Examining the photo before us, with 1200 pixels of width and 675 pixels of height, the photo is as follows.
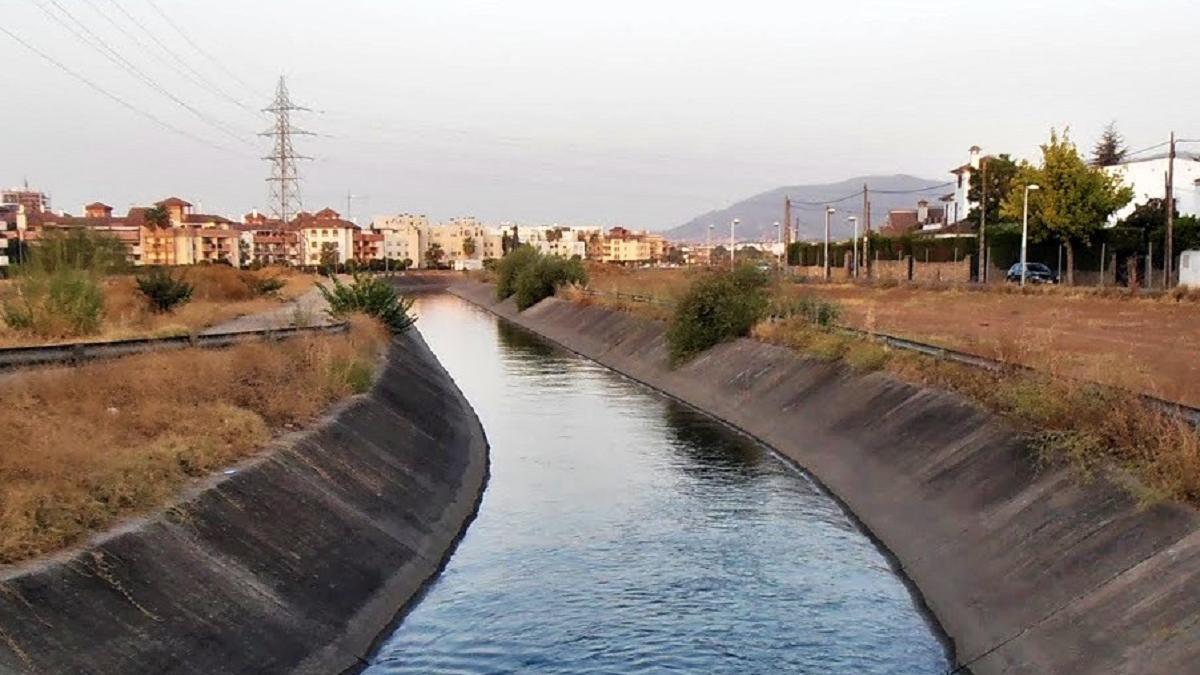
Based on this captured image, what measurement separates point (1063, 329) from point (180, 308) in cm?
3247

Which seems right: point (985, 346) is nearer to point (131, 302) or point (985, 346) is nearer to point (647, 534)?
point (647, 534)

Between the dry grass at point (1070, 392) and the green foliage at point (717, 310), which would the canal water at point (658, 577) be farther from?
the green foliage at point (717, 310)

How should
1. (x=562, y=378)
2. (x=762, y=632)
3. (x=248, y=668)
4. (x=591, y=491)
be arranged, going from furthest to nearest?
(x=562, y=378)
(x=591, y=491)
(x=762, y=632)
(x=248, y=668)

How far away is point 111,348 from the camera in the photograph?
2339 cm

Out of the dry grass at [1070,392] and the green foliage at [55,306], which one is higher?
the green foliage at [55,306]

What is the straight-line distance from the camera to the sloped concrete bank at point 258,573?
34.0 feet

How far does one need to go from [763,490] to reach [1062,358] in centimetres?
649

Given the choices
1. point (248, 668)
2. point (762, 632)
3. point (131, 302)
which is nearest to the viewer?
point (248, 668)

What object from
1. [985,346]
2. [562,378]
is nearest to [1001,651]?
[985,346]

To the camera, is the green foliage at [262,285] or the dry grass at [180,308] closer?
the dry grass at [180,308]

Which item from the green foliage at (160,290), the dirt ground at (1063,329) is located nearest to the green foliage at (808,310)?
the dirt ground at (1063,329)

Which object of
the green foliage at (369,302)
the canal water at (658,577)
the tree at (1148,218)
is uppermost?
the tree at (1148,218)

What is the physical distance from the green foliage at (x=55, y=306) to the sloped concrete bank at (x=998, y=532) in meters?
19.0

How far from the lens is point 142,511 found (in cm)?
1305
